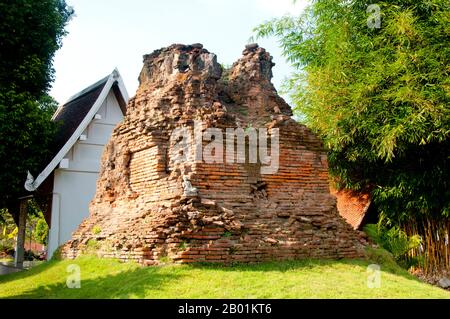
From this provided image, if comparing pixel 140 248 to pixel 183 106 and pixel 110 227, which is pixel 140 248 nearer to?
pixel 110 227

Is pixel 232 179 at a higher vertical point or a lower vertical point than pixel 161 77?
lower

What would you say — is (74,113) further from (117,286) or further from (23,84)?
(117,286)

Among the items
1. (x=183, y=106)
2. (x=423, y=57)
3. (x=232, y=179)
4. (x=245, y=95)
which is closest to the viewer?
(x=232, y=179)

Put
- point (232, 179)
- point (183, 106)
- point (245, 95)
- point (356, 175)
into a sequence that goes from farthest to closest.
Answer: point (356, 175) < point (245, 95) < point (183, 106) < point (232, 179)

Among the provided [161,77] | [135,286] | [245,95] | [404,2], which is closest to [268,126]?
[245,95]

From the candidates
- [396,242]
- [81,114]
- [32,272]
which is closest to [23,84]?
[81,114]

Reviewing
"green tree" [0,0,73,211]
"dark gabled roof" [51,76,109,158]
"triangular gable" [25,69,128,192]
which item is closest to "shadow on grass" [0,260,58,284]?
"triangular gable" [25,69,128,192]

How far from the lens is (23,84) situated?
12930 millimetres

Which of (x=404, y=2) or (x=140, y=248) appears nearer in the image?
(x=140, y=248)

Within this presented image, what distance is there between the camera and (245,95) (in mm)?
8531

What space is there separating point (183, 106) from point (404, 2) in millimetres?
5324

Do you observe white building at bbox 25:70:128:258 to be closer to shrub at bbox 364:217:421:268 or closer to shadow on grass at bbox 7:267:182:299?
shadow on grass at bbox 7:267:182:299

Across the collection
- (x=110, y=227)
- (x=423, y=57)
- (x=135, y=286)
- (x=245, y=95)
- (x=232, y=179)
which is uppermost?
(x=423, y=57)

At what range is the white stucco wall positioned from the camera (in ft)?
42.9
